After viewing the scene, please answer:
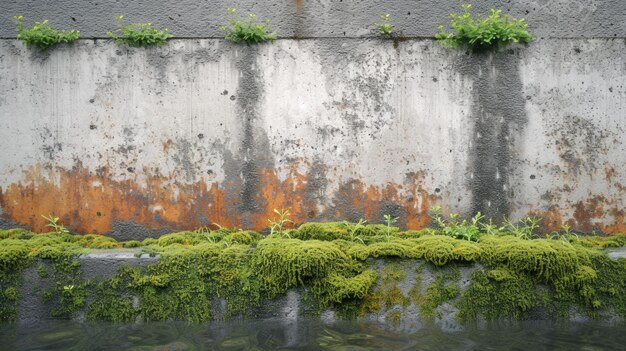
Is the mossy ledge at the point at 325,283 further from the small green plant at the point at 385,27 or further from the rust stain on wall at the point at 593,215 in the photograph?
the small green plant at the point at 385,27

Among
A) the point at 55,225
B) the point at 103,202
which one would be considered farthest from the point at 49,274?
the point at 103,202

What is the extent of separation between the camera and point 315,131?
16.9 feet

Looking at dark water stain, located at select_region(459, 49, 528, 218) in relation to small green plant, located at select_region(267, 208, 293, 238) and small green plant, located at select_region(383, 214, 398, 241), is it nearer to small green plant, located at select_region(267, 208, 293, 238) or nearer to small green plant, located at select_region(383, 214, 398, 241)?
small green plant, located at select_region(383, 214, 398, 241)

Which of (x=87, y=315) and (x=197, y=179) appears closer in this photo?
(x=87, y=315)

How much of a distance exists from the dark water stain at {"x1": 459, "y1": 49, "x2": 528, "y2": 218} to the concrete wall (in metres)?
0.01

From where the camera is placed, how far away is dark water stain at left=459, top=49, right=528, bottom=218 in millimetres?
5109

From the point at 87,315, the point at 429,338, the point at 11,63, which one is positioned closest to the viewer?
the point at 429,338

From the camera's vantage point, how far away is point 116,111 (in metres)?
5.09

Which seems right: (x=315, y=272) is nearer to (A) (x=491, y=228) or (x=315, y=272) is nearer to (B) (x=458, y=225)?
(B) (x=458, y=225)

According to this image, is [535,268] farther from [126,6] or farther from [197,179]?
[126,6]

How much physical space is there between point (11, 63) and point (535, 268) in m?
4.90

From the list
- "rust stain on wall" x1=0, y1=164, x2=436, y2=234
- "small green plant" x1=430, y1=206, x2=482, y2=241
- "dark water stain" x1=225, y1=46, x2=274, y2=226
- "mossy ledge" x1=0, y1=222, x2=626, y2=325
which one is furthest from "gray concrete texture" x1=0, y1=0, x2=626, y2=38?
"mossy ledge" x1=0, y1=222, x2=626, y2=325

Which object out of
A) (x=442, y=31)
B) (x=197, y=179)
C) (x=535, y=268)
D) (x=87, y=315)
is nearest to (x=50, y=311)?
(x=87, y=315)

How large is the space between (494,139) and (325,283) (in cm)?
217
